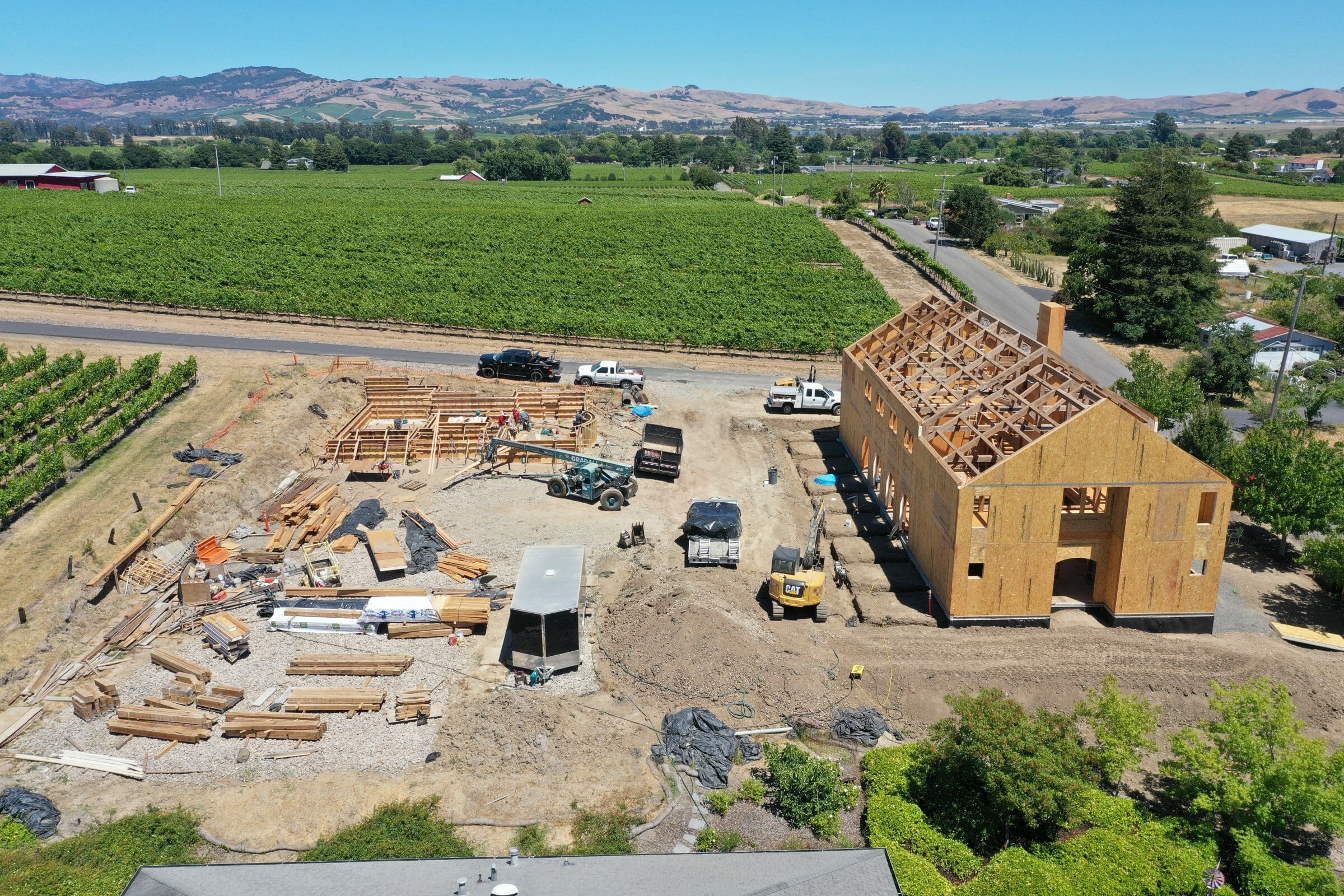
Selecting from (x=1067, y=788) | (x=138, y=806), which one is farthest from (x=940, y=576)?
(x=138, y=806)

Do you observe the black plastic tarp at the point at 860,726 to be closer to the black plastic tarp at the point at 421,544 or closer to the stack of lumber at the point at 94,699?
the black plastic tarp at the point at 421,544

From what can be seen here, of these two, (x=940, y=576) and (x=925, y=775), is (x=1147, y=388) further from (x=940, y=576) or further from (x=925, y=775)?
(x=925, y=775)

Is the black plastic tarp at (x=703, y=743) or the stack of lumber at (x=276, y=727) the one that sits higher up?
the stack of lumber at (x=276, y=727)

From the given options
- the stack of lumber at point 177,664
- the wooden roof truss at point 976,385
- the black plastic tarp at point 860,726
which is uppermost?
the wooden roof truss at point 976,385

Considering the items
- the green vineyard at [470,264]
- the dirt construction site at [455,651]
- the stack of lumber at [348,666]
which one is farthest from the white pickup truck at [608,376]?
the stack of lumber at [348,666]

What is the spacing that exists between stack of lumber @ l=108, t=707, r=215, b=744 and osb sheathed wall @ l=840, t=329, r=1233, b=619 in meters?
21.0

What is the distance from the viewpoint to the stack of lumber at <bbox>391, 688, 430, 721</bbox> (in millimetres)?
23203

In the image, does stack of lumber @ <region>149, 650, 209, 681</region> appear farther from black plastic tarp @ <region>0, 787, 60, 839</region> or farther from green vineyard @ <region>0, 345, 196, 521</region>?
green vineyard @ <region>0, 345, 196, 521</region>

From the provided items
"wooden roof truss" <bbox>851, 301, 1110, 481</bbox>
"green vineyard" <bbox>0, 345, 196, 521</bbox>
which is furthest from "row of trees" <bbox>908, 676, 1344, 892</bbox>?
"green vineyard" <bbox>0, 345, 196, 521</bbox>

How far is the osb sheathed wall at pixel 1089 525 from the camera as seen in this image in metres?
26.4

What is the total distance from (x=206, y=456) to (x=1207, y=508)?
37.3 metres

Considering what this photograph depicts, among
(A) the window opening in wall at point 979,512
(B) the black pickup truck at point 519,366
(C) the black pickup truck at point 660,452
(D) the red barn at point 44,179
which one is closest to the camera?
(A) the window opening in wall at point 979,512

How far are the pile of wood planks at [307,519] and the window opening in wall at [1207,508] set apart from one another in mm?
29420

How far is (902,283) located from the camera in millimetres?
77438
